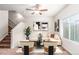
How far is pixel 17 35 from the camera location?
474 centimetres

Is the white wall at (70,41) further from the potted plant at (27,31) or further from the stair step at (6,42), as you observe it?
the stair step at (6,42)

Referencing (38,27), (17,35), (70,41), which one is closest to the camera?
(70,41)

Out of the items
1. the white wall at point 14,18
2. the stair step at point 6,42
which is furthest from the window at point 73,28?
the stair step at point 6,42

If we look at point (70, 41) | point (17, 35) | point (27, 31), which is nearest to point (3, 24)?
point (17, 35)

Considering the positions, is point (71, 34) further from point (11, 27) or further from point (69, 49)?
point (11, 27)

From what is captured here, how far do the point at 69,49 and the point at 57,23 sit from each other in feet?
4.81

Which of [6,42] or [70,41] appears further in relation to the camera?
[6,42]

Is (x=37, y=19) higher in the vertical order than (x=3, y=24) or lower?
higher

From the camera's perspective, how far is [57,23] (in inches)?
224

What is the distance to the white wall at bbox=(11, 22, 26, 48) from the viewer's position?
4584 mm

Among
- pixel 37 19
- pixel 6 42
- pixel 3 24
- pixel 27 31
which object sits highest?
pixel 37 19

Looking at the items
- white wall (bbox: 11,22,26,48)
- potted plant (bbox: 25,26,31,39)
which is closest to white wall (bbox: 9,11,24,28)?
white wall (bbox: 11,22,26,48)

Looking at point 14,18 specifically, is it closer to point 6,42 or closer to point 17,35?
point 17,35
